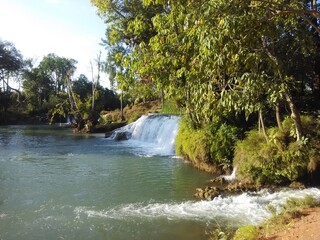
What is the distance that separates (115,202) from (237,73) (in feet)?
15.5

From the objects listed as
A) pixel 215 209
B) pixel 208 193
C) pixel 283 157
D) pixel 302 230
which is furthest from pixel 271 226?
pixel 283 157

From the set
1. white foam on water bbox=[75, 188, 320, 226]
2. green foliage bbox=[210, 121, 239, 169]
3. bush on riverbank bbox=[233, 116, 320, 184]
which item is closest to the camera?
white foam on water bbox=[75, 188, 320, 226]

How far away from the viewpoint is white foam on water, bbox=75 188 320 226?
7.99 m

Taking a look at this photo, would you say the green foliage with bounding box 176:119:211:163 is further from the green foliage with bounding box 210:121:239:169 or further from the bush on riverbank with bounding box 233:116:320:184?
the bush on riverbank with bounding box 233:116:320:184

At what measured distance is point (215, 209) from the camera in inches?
334

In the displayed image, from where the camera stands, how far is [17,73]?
56.5 meters

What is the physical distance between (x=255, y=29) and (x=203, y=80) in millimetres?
1851

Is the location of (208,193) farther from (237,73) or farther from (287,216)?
(237,73)

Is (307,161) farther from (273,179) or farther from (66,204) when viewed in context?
(66,204)

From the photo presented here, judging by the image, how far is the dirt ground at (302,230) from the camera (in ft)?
17.7

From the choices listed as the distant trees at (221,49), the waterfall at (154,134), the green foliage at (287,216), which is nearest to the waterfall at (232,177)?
the distant trees at (221,49)

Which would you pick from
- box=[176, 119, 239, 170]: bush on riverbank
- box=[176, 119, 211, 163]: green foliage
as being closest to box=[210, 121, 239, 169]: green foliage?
box=[176, 119, 239, 170]: bush on riverbank

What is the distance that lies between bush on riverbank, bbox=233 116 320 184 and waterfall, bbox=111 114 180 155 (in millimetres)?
7727

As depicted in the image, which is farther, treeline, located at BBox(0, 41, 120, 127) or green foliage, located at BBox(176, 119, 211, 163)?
treeline, located at BBox(0, 41, 120, 127)
